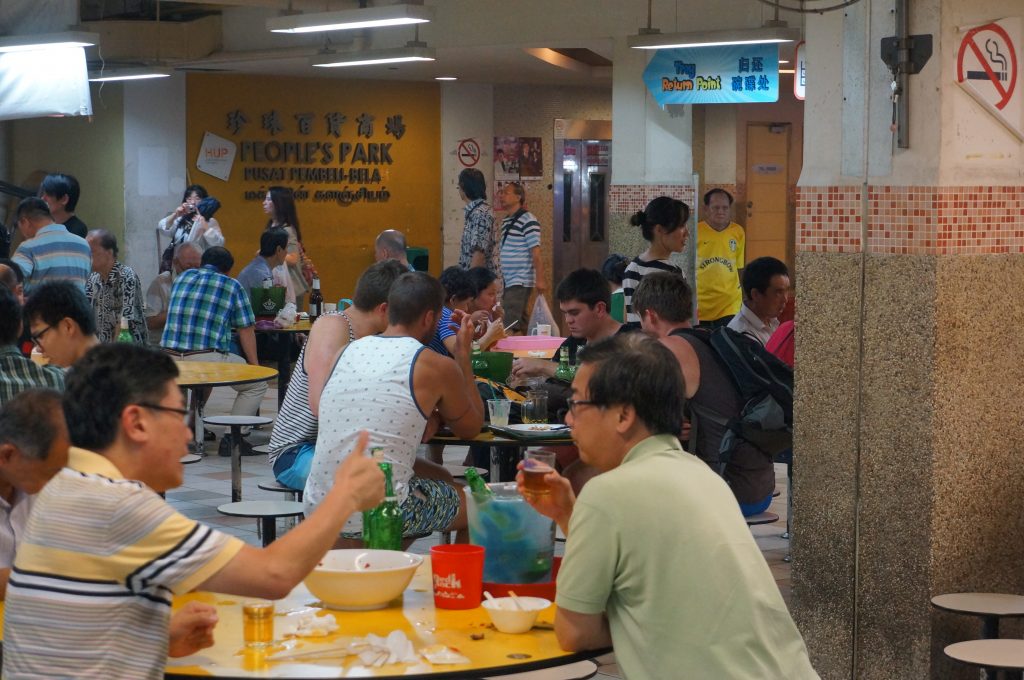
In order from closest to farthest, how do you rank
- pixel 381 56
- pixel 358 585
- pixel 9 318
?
pixel 358 585 → pixel 9 318 → pixel 381 56

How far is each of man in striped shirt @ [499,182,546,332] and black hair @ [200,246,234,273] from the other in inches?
112

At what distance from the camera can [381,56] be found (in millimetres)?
11938

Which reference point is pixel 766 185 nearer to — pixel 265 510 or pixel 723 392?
pixel 723 392

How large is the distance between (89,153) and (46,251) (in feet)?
26.4

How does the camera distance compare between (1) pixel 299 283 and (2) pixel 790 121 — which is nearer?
(1) pixel 299 283

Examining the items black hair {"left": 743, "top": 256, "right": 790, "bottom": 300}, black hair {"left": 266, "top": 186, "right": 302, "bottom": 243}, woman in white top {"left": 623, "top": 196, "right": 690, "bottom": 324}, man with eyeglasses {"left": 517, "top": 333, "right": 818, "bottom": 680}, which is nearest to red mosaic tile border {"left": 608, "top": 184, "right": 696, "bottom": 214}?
black hair {"left": 266, "top": 186, "right": 302, "bottom": 243}

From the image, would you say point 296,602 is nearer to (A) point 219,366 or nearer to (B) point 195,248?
(A) point 219,366

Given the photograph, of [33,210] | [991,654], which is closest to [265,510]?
[991,654]

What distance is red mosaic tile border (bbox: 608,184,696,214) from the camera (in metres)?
12.6

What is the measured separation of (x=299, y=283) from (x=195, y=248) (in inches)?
55.1

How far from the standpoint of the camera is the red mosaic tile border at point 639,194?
1259 centimetres

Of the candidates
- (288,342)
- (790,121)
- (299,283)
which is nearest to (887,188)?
(288,342)

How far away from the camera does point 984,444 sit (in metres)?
5.21

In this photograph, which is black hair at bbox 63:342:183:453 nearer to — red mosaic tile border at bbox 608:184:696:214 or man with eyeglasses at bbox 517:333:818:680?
man with eyeglasses at bbox 517:333:818:680
